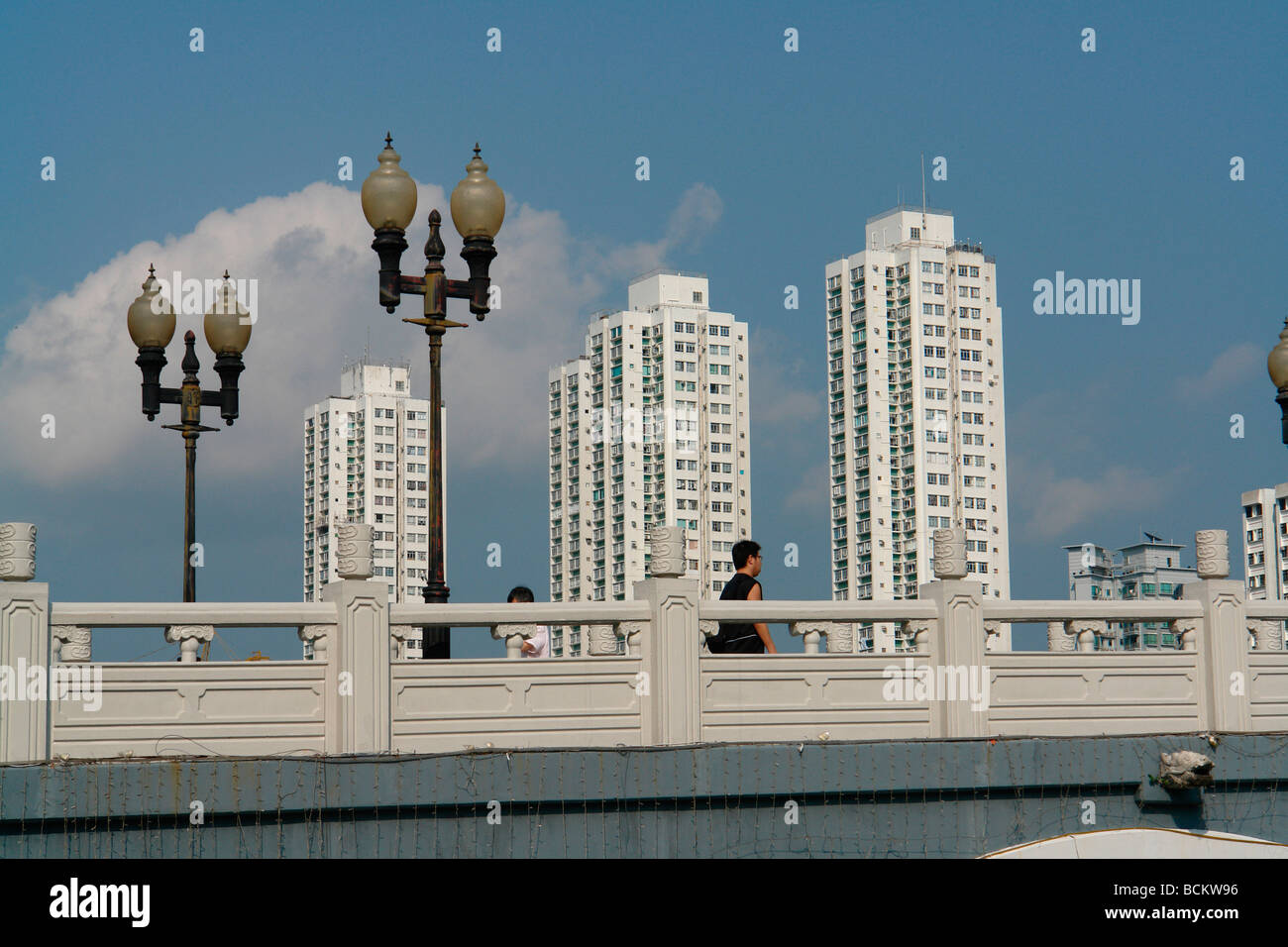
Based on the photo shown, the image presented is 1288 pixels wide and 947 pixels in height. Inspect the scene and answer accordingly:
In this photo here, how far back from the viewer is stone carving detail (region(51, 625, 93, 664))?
32.4ft

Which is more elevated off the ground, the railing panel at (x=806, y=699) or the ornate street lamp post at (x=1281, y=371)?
the ornate street lamp post at (x=1281, y=371)

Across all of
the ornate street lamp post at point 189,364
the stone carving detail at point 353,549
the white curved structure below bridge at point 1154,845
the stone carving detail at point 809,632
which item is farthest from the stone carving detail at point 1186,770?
the ornate street lamp post at point 189,364

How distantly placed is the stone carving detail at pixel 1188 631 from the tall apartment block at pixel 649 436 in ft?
298

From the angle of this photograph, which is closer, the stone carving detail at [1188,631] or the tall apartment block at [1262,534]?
the stone carving detail at [1188,631]

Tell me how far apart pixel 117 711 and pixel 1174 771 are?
24.3 ft

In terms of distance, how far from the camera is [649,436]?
104 meters

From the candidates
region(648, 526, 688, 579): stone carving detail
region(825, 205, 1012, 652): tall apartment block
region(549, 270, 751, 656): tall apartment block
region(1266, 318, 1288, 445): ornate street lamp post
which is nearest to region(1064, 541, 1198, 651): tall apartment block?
region(825, 205, 1012, 652): tall apartment block

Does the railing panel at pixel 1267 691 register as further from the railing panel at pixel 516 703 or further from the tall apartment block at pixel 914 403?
the tall apartment block at pixel 914 403

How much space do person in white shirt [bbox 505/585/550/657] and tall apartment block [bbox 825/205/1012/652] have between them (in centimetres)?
9003

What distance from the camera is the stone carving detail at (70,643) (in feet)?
32.4

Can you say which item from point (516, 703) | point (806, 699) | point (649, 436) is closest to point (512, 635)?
point (516, 703)

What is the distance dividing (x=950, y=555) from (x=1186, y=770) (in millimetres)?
2301
